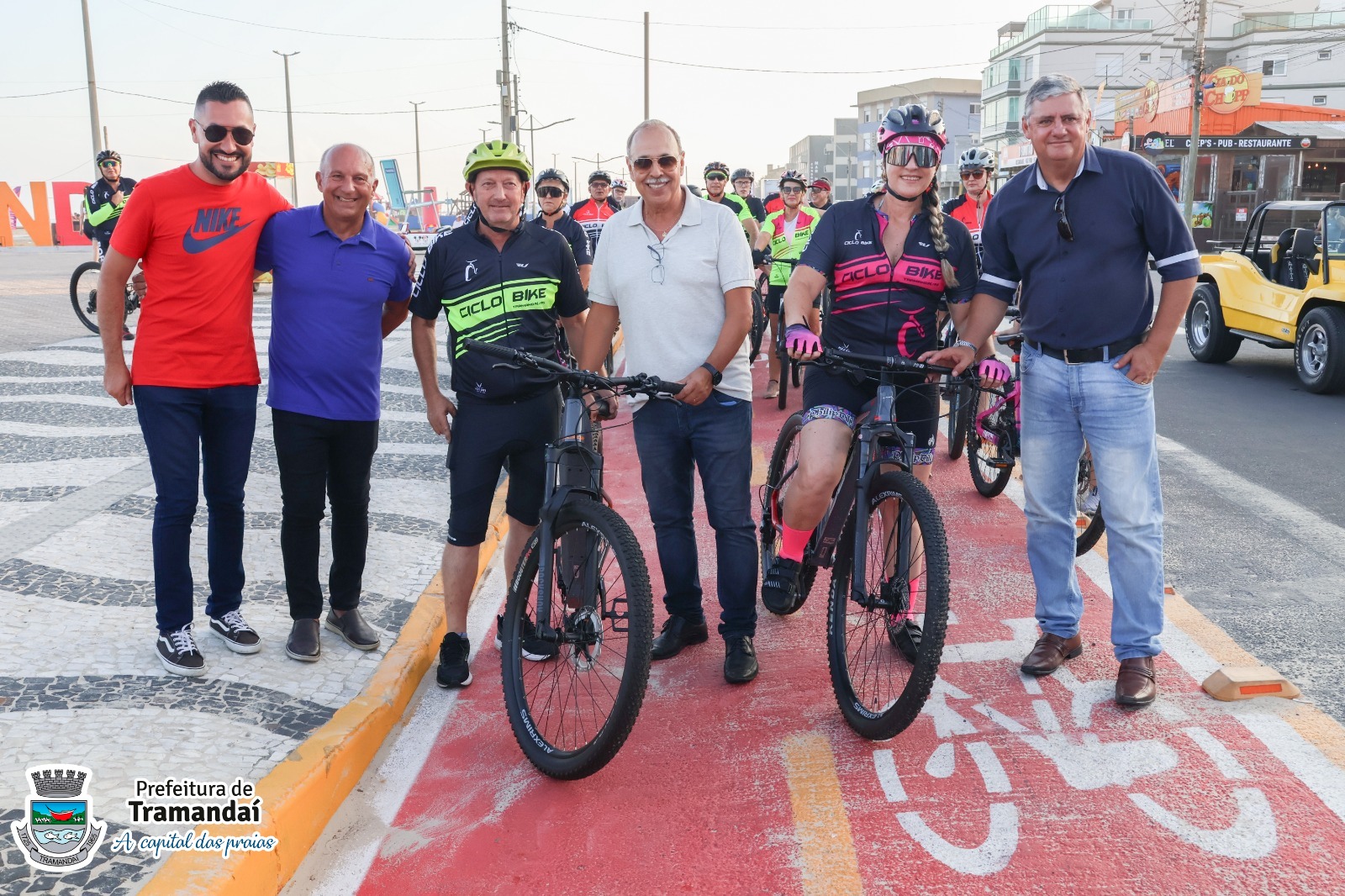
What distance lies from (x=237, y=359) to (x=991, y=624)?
11.1ft

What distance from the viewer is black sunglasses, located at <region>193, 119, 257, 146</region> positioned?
158 inches

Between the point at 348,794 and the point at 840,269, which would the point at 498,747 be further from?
the point at 840,269

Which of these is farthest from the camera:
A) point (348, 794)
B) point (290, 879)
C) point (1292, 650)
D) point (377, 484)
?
point (377, 484)

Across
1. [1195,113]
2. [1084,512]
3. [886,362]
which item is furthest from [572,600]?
[1195,113]

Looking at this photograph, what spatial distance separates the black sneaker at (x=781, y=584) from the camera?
462cm

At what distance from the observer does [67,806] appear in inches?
119

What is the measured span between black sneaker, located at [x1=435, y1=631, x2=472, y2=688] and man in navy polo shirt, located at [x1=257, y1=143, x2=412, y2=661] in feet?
1.64

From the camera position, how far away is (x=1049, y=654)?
4.36 m

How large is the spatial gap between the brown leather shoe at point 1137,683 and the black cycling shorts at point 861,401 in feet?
3.51

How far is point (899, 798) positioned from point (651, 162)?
242 cm

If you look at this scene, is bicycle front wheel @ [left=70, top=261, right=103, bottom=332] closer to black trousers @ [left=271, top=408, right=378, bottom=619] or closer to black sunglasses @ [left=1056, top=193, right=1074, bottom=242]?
black trousers @ [left=271, top=408, right=378, bottom=619]

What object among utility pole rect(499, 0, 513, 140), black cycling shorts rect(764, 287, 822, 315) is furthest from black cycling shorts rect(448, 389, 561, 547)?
utility pole rect(499, 0, 513, 140)

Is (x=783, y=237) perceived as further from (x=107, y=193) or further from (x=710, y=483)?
(x=107, y=193)

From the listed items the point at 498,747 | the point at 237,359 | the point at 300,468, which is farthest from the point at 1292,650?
the point at 237,359
